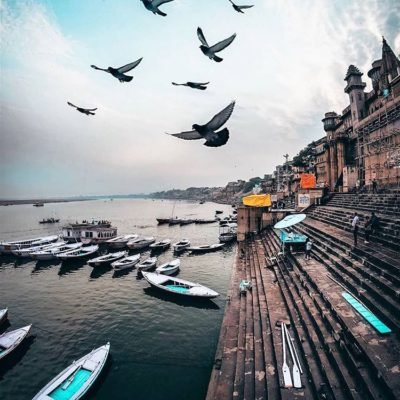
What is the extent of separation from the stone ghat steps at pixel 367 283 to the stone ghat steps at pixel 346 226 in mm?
1807

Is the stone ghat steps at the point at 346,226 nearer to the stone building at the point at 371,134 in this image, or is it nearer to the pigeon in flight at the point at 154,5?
the stone building at the point at 371,134

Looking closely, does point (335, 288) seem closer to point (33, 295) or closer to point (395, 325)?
point (395, 325)

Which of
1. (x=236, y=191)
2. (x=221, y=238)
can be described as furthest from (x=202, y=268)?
(x=236, y=191)

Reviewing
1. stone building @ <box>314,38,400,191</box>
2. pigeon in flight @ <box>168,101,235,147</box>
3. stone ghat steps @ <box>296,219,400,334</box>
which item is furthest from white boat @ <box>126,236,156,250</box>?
pigeon in flight @ <box>168,101,235,147</box>

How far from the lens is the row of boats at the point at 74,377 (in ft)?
30.0

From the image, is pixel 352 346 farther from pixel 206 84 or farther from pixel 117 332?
pixel 117 332

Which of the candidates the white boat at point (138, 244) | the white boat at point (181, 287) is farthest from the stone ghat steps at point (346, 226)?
the white boat at point (138, 244)

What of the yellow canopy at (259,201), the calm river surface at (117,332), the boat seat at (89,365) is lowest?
the calm river surface at (117,332)

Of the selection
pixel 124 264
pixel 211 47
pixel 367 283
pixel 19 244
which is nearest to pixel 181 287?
pixel 124 264

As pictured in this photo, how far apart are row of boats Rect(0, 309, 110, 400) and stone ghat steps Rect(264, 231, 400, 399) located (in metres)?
8.62

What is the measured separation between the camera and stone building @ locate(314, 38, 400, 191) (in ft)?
82.6

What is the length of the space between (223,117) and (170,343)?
1225cm

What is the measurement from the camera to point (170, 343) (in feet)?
42.4

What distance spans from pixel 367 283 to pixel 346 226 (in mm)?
9562
